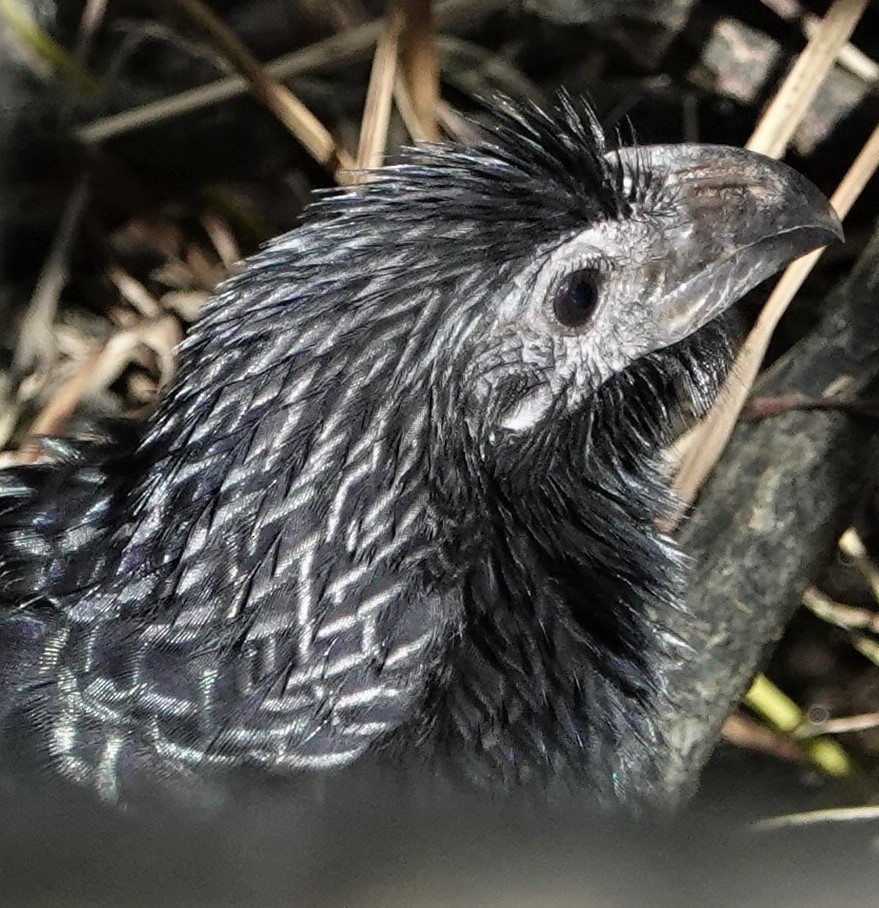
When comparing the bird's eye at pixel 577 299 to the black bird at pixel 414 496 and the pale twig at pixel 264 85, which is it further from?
the pale twig at pixel 264 85

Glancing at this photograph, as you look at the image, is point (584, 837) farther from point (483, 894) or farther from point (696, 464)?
point (696, 464)

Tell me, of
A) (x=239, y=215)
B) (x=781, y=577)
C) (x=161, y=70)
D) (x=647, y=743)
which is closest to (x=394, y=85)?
(x=239, y=215)

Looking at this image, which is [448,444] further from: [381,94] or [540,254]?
[381,94]

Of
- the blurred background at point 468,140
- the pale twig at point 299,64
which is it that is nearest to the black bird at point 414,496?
the blurred background at point 468,140

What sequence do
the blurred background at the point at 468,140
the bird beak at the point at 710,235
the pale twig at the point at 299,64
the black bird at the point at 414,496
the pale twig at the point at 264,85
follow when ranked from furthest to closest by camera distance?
the pale twig at the point at 299,64 < the pale twig at the point at 264,85 < the blurred background at the point at 468,140 < the bird beak at the point at 710,235 < the black bird at the point at 414,496

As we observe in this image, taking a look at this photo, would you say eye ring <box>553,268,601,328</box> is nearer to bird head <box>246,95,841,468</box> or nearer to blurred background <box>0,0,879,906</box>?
bird head <box>246,95,841,468</box>

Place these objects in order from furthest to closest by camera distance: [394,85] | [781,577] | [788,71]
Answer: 1. [788,71]
2. [394,85]
3. [781,577]

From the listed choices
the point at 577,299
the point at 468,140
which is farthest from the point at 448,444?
the point at 468,140
